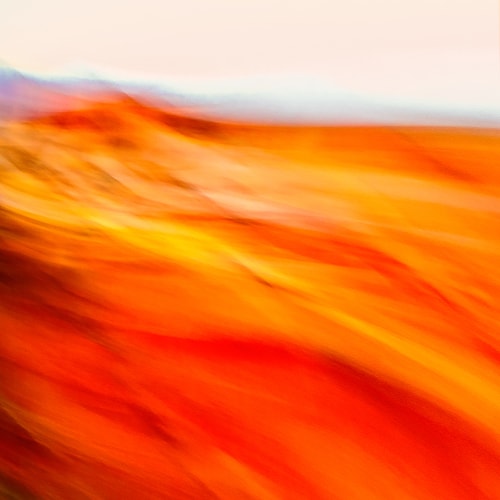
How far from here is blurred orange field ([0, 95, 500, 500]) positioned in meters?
0.62

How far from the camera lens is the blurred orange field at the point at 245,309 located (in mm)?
625

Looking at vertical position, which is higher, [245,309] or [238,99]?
[238,99]

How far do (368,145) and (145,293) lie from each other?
0.29 metres

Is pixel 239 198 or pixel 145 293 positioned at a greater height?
pixel 239 198

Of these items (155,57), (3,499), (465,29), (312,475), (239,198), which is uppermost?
(465,29)

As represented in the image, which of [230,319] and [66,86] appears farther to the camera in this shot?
[66,86]

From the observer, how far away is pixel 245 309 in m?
0.71

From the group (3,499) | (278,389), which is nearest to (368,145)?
(278,389)

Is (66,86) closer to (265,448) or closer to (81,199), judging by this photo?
(81,199)

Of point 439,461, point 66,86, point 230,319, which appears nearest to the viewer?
point 439,461

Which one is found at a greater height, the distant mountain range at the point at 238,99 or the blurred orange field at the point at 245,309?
the distant mountain range at the point at 238,99

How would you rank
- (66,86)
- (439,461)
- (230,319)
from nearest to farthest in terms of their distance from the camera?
(439,461), (230,319), (66,86)

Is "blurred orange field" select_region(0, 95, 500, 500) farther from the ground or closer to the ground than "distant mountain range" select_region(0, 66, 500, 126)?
closer to the ground

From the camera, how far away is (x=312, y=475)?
656 mm
